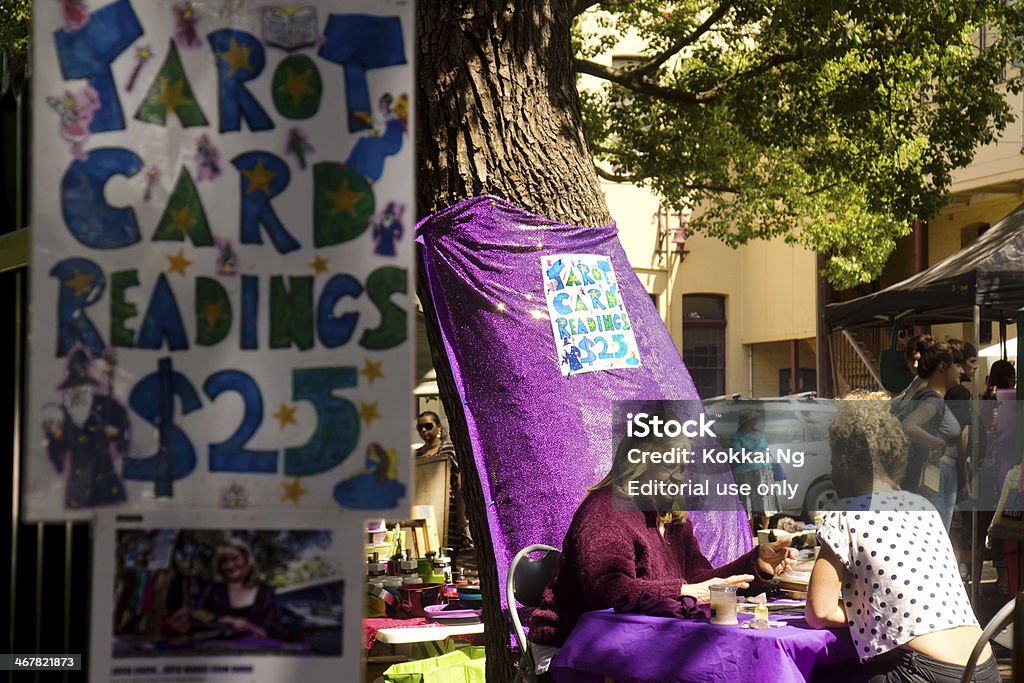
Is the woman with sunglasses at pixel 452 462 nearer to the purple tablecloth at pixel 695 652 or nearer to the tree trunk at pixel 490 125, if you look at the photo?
the tree trunk at pixel 490 125

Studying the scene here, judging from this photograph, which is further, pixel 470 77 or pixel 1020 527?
pixel 1020 527

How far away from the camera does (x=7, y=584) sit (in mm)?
3768

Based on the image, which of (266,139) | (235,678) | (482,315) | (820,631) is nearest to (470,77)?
(482,315)

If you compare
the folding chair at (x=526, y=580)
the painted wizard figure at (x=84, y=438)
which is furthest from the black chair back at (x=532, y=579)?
the painted wizard figure at (x=84, y=438)

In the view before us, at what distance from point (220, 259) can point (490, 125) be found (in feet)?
11.6

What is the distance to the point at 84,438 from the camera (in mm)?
2197

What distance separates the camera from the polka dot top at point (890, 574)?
4.11m

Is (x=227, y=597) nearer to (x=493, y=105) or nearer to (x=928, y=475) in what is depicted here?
(x=493, y=105)

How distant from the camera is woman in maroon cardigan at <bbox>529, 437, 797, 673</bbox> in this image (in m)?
4.56

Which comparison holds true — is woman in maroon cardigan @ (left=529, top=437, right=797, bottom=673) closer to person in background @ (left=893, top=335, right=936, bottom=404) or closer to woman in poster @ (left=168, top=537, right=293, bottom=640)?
woman in poster @ (left=168, top=537, right=293, bottom=640)

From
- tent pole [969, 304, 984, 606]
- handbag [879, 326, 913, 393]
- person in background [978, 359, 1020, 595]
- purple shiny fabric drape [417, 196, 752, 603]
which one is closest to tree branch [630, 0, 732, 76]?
handbag [879, 326, 913, 393]

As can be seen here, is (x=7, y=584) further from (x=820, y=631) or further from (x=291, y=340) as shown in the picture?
(x=820, y=631)

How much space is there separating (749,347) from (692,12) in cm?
1681

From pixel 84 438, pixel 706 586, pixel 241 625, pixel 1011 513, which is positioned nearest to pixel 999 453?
pixel 1011 513
